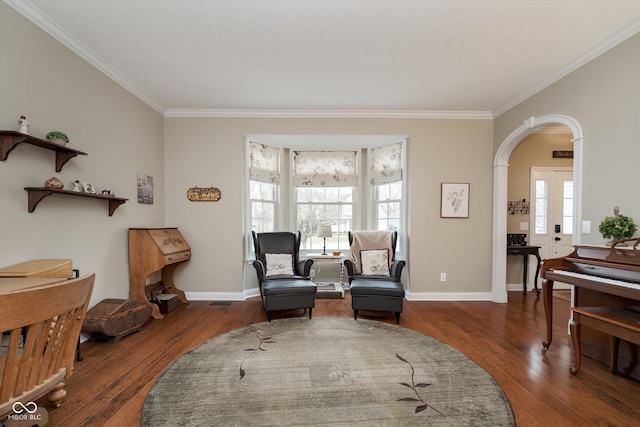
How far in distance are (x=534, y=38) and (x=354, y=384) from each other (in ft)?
10.8

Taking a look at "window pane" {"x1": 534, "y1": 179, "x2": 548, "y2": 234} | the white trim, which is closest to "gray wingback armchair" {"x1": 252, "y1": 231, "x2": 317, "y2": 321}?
the white trim

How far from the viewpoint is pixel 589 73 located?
276 cm

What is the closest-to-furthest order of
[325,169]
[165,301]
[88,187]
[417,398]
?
1. [417,398]
2. [88,187]
3. [165,301]
4. [325,169]

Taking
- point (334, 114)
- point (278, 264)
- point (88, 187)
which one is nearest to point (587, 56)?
point (334, 114)

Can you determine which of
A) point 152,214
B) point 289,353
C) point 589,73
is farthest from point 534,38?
point 152,214

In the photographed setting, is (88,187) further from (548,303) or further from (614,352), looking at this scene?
(614,352)

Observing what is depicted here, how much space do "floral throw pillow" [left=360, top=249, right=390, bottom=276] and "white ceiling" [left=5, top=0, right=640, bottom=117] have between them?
2.12 meters

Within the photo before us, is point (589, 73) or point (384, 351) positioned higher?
point (589, 73)

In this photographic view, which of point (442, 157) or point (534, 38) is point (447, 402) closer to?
point (534, 38)

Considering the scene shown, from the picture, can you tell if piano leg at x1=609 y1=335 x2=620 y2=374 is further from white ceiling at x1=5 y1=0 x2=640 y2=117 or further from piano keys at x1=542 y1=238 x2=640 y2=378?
white ceiling at x1=5 y1=0 x2=640 y2=117

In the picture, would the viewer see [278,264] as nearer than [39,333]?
No

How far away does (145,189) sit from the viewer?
374 centimetres

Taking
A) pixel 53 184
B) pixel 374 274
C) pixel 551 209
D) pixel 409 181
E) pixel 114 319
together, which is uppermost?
pixel 409 181

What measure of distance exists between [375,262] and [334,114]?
226 cm
